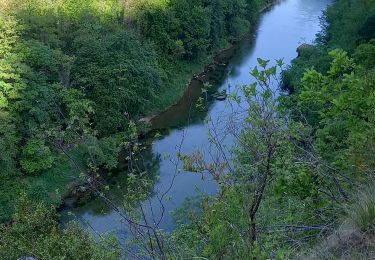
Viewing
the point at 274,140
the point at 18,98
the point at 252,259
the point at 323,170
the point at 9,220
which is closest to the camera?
the point at 252,259

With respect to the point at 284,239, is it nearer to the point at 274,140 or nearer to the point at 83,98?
the point at 274,140

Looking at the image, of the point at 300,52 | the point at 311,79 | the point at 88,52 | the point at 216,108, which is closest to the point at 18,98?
the point at 88,52

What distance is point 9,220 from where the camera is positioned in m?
14.5

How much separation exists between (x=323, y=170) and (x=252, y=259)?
5.52 feet

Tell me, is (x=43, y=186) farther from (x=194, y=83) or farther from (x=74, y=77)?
(x=194, y=83)

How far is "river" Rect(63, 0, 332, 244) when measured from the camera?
13.7m

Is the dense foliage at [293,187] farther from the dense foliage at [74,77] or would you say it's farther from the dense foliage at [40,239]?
the dense foliage at [74,77]

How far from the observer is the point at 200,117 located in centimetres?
2117

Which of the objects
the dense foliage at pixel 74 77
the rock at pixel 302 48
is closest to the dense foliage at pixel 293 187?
the dense foliage at pixel 74 77

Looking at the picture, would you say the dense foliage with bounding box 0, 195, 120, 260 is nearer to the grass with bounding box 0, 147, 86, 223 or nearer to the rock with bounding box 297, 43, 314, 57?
the grass with bounding box 0, 147, 86, 223

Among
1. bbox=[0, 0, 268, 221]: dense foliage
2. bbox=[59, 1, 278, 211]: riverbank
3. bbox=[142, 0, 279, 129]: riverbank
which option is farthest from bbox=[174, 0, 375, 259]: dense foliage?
bbox=[142, 0, 279, 129]: riverbank

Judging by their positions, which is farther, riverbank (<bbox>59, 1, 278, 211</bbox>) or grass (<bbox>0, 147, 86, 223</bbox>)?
riverbank (<bbox>59, 1, 278, 211</bbox>)

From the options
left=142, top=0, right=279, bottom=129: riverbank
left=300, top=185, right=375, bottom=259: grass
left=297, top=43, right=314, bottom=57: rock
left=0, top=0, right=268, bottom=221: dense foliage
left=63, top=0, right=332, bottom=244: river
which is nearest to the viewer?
left=300, top=185, right=375, bottom=259: grass

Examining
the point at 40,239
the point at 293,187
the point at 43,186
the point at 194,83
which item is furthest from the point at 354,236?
the point at 194,83
